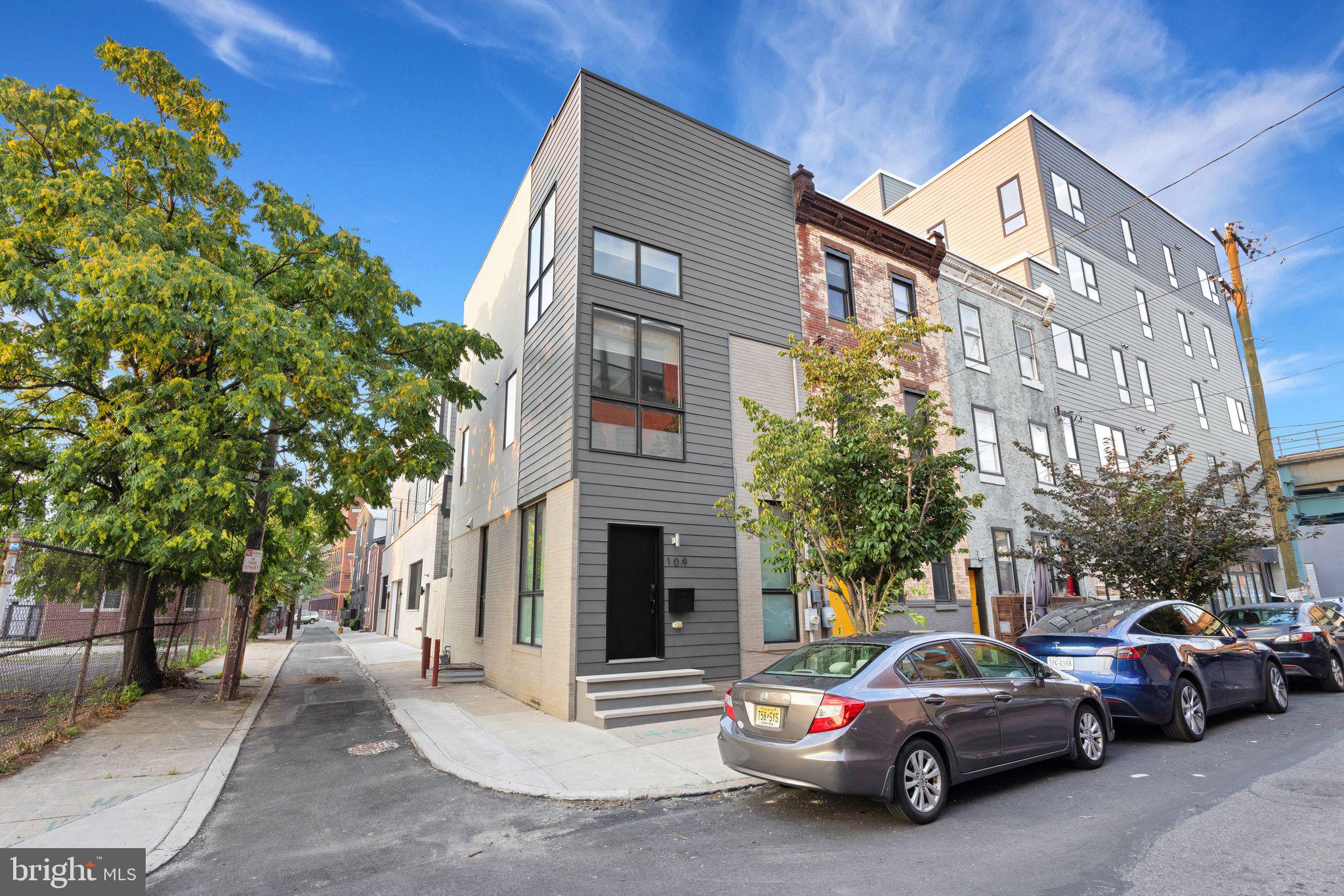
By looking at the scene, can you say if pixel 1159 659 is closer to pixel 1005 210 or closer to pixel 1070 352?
pixel 1070 352

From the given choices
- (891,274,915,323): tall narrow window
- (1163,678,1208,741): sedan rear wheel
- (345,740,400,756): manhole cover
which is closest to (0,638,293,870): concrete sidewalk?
(345,740,400,756): manhole cover

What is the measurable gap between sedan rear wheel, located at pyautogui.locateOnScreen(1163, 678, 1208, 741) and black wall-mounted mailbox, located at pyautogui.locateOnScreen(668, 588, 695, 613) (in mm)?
6365

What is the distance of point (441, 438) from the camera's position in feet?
41.9

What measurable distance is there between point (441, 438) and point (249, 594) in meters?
4.31

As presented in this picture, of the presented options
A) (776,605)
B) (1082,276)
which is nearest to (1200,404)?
(1082,276)

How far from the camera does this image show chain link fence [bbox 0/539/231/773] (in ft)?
24.7

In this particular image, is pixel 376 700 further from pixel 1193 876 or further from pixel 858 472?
pixel 1193 876

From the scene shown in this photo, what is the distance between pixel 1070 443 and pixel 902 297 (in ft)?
25.0

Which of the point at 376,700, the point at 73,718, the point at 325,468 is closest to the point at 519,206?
the point at 325,468

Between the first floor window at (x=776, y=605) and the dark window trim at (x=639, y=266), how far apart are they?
5000mm

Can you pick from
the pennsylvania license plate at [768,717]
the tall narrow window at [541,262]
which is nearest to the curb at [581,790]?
the pennsylvania license plate at [768,717]

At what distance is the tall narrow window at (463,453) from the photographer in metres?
18.8

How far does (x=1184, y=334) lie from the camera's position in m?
26.8

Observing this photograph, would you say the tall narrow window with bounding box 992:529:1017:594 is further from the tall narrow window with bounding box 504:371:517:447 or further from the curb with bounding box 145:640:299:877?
the curb with bounding box 145:640:299:877
